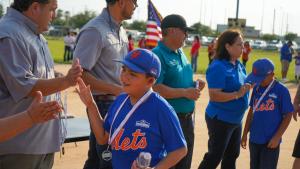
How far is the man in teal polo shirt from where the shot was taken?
4.71 metres

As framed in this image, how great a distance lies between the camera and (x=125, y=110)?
337 centimetres

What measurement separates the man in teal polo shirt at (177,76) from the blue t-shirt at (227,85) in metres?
0.48

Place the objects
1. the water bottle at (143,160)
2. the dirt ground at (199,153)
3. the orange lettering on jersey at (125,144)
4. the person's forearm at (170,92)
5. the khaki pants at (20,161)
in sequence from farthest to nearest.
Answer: the dirt ground at (199,153)
the person's forearm at (170,92)
the khaki pants at (20,161)
the orange lettering on jersey at (125,144)
the water bottle at (143,160)

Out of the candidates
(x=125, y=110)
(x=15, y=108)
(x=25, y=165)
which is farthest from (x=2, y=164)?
(x=125, y=110)

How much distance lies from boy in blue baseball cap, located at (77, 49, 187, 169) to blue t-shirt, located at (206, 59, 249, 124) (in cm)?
212

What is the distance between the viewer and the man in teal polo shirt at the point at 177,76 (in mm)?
4711

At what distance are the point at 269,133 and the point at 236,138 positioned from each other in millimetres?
465

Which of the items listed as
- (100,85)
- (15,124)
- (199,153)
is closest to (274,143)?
(100,85)

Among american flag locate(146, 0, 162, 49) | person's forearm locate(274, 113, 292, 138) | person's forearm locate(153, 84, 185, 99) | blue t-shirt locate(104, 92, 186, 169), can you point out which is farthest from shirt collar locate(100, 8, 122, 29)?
american flag locate(146, 0, 162, 49)

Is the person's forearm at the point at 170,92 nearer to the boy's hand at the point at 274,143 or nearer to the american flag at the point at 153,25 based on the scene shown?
the boy's hand at the point at 274,143

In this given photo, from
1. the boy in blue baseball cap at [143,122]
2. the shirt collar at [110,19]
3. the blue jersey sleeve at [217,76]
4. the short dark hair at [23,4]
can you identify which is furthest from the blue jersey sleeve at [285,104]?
the short dark hair at [23,4]

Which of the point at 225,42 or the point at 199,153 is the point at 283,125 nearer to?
the point at 225,42

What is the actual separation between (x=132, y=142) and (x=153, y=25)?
5.80m

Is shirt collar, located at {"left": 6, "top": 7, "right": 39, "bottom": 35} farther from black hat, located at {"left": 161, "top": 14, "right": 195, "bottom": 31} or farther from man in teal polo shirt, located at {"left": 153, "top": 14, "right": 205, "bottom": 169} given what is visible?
black hat, located at {"left": 161, "top": 14, "right": 195, "bottom": 31}
